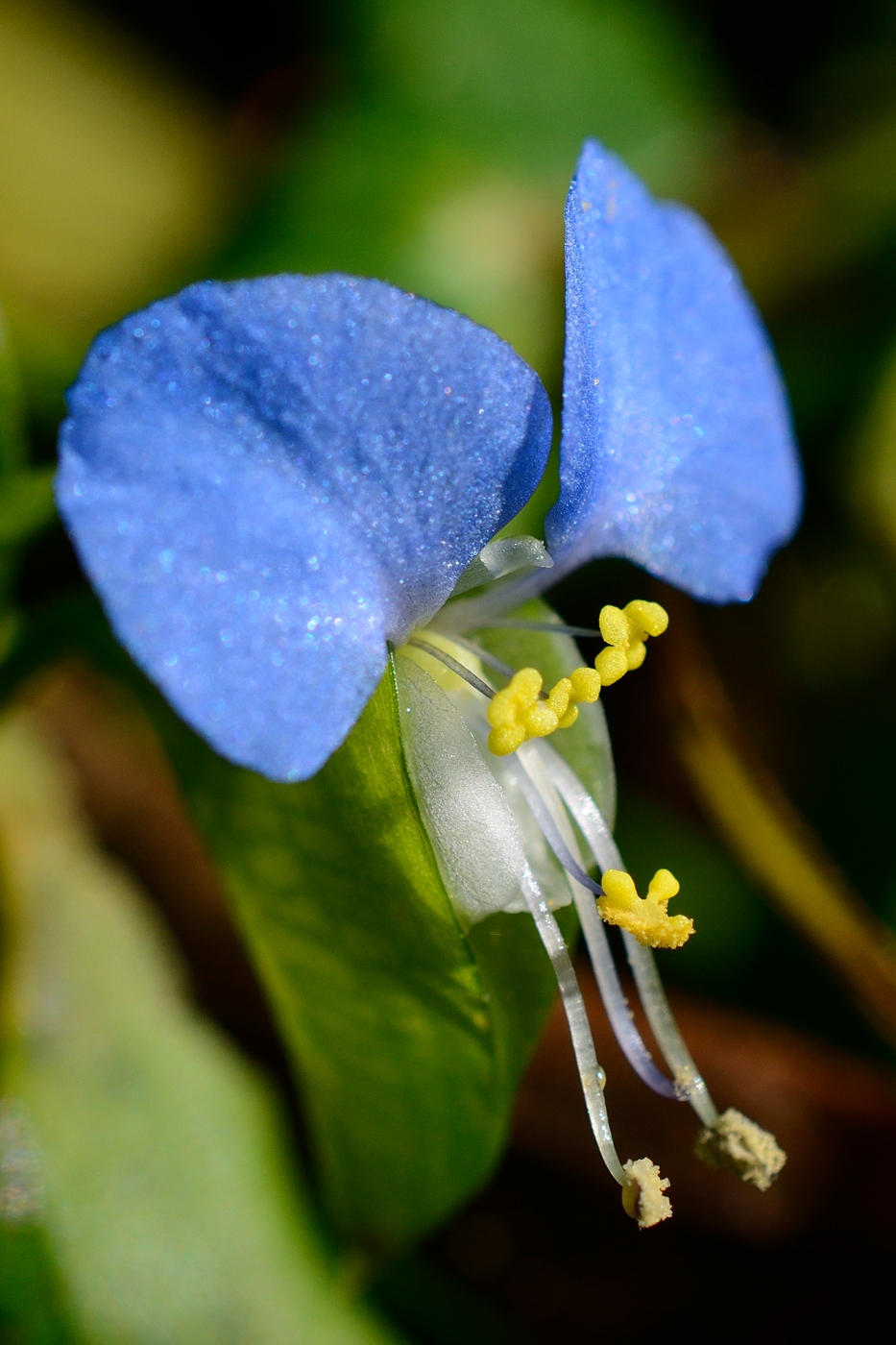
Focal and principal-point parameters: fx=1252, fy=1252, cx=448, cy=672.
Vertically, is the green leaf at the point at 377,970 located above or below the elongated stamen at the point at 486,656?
below

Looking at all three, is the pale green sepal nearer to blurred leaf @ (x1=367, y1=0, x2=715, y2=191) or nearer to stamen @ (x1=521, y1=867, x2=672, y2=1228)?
stamen @ (x1=521, y1=867, x2=672, y2=1228)

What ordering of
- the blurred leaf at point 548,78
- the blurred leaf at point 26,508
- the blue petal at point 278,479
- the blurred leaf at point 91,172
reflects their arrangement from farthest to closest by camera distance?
the blurred leaf at point 548,78
the blurred leaf at point 91,172
the blurred leaf at point 26,508
the blue petal at point 278,479

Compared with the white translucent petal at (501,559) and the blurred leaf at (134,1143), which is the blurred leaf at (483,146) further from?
the blurred leaf at (134,1143)

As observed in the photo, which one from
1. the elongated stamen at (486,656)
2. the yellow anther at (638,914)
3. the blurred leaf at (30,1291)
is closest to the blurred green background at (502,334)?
the blurred leaf at (30,1291)

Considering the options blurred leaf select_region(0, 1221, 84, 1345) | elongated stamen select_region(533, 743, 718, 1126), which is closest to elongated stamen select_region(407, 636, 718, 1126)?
elongated stamen select_region(533, 743, 718, 1126)

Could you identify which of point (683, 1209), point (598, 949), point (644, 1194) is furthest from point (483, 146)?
point (644, 1194)

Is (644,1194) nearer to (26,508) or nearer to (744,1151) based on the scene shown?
(744,1151)

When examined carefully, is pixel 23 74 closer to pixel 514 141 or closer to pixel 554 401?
pixel 514 141

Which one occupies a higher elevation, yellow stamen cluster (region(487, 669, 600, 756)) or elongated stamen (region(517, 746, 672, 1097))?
yellow stamen cluster (region(487, 669, 600, 756))
